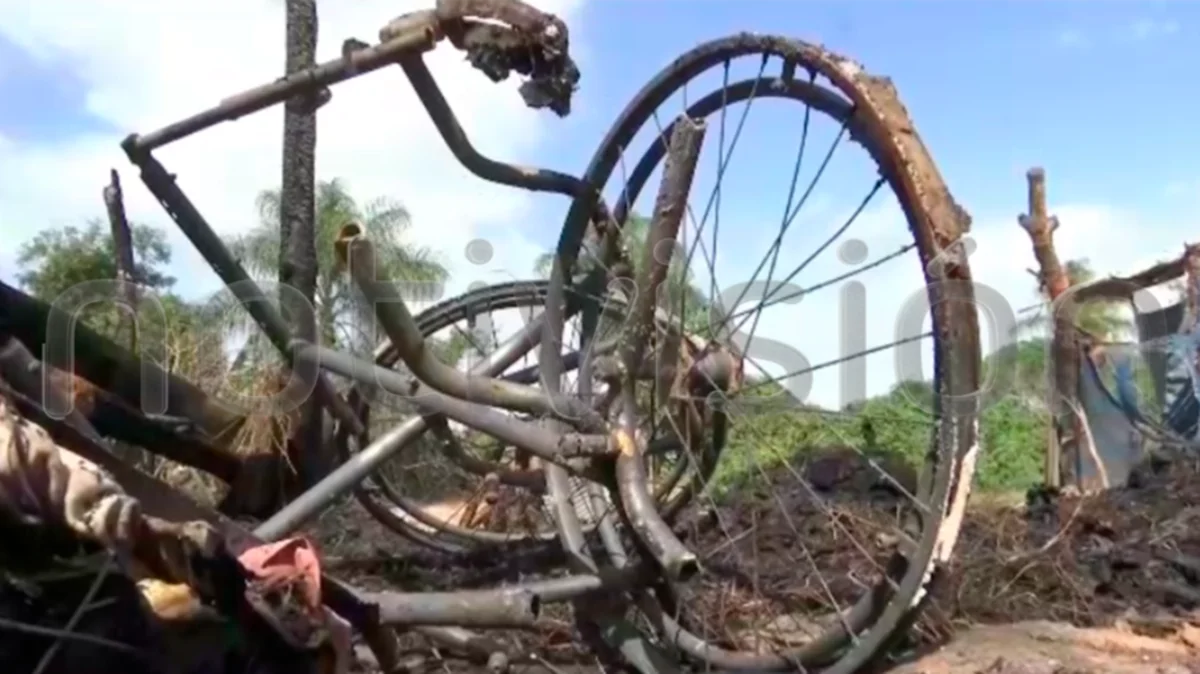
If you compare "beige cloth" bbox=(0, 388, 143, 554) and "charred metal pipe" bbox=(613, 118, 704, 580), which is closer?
"beige cloth" bbox=(0, 388, 143, 554)

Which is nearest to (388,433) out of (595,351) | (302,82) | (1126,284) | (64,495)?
(595,351)

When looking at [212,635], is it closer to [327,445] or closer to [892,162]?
[892,162]

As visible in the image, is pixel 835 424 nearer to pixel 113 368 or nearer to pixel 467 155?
pixel 467 155

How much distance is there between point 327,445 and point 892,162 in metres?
2.37

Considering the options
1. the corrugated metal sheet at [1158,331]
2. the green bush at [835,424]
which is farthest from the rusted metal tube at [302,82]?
the corrugated metal sheet at [1158,331]

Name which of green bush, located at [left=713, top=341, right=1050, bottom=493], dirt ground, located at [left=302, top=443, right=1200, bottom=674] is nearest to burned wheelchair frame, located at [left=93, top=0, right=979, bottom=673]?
green bush, located at [left=713, top=341, right=1050, bottom=493]

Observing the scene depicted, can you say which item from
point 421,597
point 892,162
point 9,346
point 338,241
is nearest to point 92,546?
Result: point 421,597

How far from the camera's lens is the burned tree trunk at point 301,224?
4750mm

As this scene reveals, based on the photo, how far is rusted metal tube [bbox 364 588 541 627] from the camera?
2822mm

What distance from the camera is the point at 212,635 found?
7.16 ft

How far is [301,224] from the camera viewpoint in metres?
8.07

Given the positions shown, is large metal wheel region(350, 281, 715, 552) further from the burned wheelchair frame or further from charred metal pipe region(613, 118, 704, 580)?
charred metal pipe region(613, 118, 704, 580)

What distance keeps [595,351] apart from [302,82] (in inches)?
45.7

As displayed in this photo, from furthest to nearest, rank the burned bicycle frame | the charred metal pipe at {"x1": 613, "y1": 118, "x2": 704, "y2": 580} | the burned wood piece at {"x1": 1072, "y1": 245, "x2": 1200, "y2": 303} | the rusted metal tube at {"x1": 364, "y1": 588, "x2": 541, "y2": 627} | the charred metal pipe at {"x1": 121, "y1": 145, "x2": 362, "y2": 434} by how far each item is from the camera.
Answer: the burned wood piece at {"x1": 1072, "y1": 245, "x2": 1200, "y2": 303}
the charred metal pipe at {"x1": 121, "y1": 145, "x2": 362, "y2": 434}
the charred metal pipe at {"x1": 613, "y1": 118, "x2": 704, "y2": 580}
the burned bicycle frame
the rusted metal tube at {"x1": 364, "y1": 588, "x2": 541, "y2": 627}
